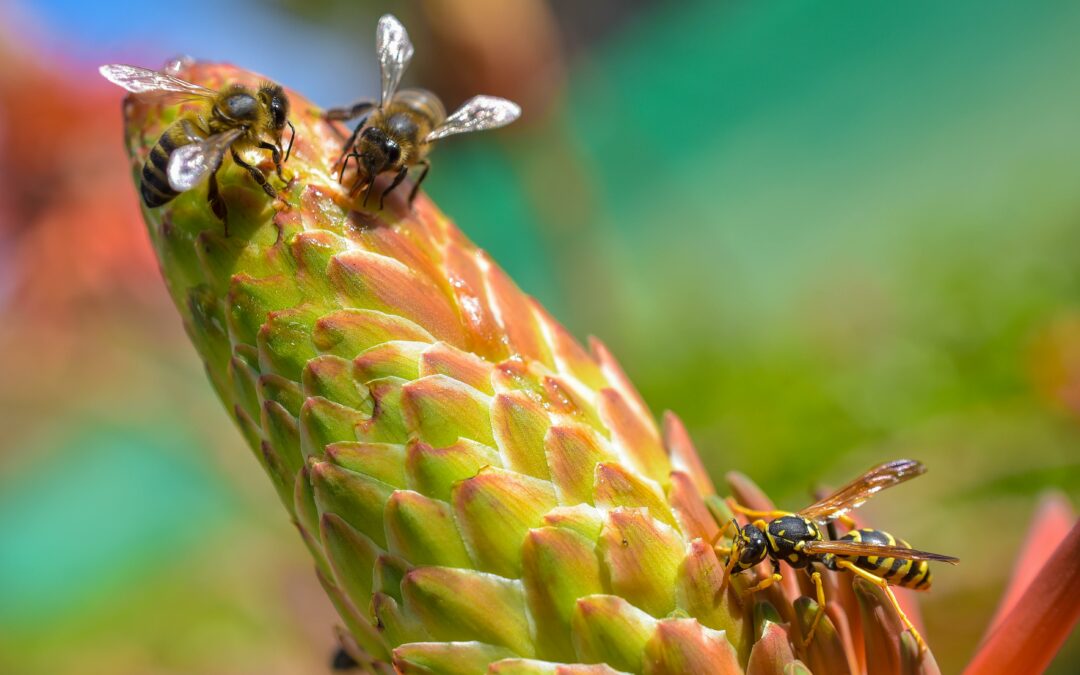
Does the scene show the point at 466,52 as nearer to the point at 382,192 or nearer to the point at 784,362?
the point at 784,362

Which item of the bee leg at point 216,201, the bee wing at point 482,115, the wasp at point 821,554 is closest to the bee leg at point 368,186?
the bee leg at point 216,201

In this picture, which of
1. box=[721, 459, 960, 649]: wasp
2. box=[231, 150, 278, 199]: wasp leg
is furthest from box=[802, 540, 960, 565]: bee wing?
box=[231, 150, 278, 199]: wasp leg

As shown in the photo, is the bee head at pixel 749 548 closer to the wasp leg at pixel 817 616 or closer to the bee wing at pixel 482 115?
the wasp leg at pixel 817 616

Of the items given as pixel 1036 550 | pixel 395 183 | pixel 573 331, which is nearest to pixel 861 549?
pixel 1036 550

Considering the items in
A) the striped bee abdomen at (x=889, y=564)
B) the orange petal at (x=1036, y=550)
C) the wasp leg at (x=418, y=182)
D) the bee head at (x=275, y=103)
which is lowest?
the orange petal at (x=1036, y=550)

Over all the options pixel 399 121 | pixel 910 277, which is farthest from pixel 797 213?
pixel 399 121

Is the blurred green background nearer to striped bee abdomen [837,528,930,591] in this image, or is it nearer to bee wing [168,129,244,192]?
striped bee abdomen [837,528,930,591]
